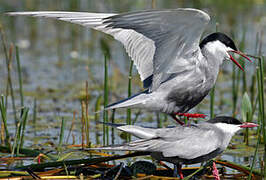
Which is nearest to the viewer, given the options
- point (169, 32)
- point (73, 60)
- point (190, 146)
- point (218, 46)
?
point (190, 146)

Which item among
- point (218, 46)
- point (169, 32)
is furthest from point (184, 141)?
point (218, 46)

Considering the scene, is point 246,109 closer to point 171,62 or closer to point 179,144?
point 171,62

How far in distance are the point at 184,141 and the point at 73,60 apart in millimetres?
5493

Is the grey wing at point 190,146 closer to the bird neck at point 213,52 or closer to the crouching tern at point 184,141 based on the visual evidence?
the crouching tern at point 184,141

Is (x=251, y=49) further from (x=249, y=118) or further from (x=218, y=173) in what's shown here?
(x=218, y=173)

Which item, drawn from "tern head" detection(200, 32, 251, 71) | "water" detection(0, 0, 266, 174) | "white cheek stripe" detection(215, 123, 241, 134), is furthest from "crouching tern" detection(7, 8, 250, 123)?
"water" detection(0, 0, 266, 174)

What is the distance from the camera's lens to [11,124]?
6367 millimetres

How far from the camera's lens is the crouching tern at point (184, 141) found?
12.8ft

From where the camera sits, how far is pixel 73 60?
9.18 m

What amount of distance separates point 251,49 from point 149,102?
5.08 m

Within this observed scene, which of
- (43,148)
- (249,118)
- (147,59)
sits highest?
(147,59)

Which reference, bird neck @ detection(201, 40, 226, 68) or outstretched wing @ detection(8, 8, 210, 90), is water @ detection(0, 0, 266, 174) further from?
outstretched wing @ detection(8, 8, 210, 90)

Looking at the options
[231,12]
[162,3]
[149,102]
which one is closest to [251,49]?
[231,12]

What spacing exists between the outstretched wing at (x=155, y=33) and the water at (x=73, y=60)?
4.44ft
